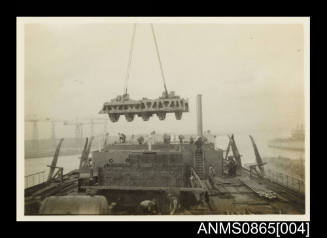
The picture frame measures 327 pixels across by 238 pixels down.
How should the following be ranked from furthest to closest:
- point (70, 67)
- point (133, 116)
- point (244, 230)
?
point (133, 116), point (70, 67), point (244, 230)

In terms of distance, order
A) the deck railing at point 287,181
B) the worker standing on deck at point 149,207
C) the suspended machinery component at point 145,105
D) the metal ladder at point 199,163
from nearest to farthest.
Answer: the worker standing on deck at point 149,207
the deck railing at point 287,181
the suspended machinery component at point 145,105
the metal ladder at point 199,163

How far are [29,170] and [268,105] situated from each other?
601 centimetres

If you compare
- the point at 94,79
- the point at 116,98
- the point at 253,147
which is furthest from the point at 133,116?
the point at 253,147

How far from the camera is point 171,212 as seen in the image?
6.45 m

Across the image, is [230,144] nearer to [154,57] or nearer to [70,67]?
[154,57]

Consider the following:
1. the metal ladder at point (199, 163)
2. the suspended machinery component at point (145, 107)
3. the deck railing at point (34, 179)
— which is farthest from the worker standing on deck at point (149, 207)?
the deck railing at point (34, 179)

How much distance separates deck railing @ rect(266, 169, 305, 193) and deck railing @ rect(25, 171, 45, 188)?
575 cm

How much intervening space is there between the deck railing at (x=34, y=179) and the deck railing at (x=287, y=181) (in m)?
5.75

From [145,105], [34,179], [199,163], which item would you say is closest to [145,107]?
[145,105]

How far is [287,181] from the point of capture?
6738 millimetres

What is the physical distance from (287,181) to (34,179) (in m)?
6.16

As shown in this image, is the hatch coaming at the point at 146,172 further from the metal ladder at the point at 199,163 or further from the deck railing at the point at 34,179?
the deck railing at the point at 34,179

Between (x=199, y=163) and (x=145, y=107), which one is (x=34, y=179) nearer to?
(x=145, y=107)

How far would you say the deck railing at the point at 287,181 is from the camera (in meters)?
6.66
